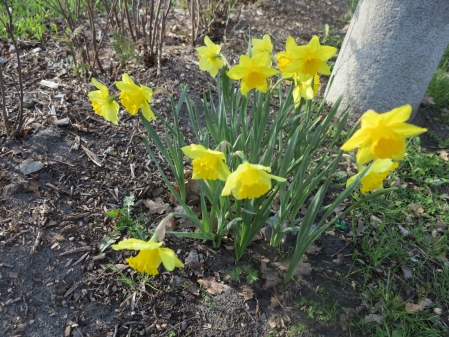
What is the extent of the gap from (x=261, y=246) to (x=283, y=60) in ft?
3.60

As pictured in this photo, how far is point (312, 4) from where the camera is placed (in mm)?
5082

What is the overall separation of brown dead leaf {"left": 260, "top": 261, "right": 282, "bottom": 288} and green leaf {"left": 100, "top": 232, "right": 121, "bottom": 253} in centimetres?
86

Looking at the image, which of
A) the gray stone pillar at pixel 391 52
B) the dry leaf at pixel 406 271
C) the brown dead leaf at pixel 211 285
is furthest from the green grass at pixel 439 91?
the brown dead leaf at pixel 211 285

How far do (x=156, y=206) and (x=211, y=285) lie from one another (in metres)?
0.64

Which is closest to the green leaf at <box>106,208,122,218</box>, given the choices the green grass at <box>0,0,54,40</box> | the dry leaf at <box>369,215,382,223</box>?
the dry leaf at <box>369,215,382,223</box>

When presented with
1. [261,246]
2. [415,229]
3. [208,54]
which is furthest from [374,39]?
[261,246]

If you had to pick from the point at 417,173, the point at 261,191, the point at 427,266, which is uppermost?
the point at 261,191

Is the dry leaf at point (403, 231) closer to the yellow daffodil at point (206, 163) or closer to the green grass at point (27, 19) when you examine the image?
the yellow daffodil at point (206, 163)

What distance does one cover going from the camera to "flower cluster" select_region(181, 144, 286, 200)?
57.8 inches

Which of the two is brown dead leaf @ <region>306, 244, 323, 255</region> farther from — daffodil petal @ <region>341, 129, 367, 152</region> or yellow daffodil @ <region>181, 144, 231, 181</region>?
daffodil petal @ <region>341, 129, 367, 152</region>

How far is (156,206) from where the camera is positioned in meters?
2.40

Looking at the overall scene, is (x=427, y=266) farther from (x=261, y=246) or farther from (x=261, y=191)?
(x=261, y=191)

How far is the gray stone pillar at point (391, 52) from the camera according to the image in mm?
2891

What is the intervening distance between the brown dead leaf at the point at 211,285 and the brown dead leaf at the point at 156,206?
53 centimetres
